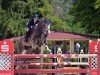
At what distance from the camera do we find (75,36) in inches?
1209

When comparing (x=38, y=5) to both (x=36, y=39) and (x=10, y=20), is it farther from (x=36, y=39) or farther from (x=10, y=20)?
(x=36, y=39)

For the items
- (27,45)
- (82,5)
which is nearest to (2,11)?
(82,5)

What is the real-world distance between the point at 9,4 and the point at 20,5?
103cm

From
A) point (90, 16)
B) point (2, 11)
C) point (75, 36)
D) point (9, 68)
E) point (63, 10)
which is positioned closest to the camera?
point (9, 68)

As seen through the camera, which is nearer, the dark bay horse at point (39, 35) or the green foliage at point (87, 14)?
the dark bay horse at point (39, 35)

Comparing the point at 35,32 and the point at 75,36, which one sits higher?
the point at 35,32

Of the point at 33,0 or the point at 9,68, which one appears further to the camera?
the point at 33,0

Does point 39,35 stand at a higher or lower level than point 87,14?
higher

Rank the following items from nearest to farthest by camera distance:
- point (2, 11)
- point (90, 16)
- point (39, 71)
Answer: point (39, 71) → point (90, 16) → point (2, 11)

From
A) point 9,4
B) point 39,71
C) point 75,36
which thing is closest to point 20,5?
point 9,4

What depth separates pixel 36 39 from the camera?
14.1 m

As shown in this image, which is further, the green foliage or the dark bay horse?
the green foliage

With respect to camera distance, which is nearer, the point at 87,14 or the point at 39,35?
the point at 39,35

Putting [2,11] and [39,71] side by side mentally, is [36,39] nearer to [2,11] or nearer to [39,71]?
[39,71]
